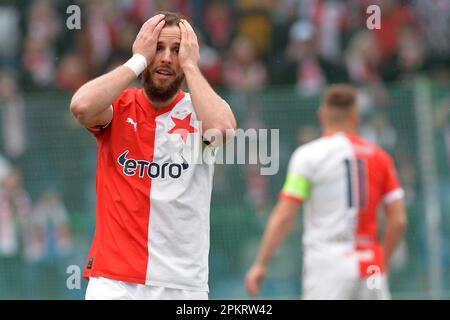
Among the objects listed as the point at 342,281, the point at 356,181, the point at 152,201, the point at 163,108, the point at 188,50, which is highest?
the point at 188,50

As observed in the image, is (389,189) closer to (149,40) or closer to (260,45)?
(149,40)

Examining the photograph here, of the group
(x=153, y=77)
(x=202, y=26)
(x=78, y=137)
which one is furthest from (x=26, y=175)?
(x=153, y=77)

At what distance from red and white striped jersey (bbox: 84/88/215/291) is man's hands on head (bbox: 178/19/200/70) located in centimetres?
36

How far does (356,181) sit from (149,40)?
10.6 feet

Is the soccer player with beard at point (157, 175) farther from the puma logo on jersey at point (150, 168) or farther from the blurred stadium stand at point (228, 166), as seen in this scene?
the blurred stadium stand at point (228, 166)

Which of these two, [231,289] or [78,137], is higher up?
[78,137]

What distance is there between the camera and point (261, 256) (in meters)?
8.68

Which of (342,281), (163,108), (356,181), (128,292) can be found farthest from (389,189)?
(128,292)

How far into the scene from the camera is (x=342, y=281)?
8625 millimetres

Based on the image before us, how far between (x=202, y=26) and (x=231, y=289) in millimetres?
5027

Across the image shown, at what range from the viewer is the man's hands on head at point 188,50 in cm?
605

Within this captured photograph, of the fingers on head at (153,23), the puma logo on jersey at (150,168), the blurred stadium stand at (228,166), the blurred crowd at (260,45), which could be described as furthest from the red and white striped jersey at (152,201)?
the blurred crowd at (260,45)

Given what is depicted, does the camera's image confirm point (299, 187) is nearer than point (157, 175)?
No

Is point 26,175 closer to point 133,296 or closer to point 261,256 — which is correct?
point 261,256
